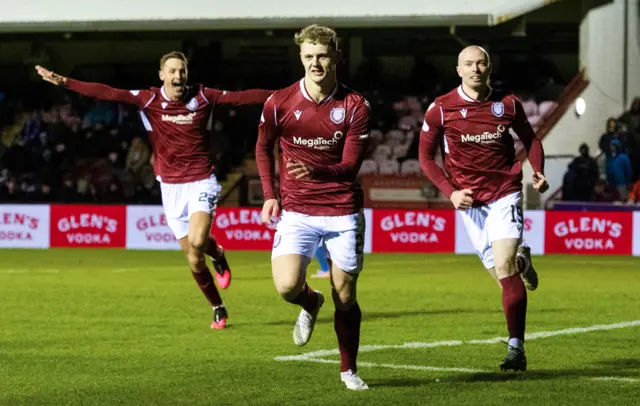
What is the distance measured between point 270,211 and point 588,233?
16147 millimetres

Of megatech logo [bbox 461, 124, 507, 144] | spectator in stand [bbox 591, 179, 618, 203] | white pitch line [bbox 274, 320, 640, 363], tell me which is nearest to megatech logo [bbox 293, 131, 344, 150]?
megatech logo [bbox 461, 124, 507, 144]

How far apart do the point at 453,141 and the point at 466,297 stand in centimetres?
620

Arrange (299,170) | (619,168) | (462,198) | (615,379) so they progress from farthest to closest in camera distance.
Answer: (619,168), (462,198), (615,379), (299,170)

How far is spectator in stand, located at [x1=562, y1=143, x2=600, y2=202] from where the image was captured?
2591cm

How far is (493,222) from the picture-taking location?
979 cm

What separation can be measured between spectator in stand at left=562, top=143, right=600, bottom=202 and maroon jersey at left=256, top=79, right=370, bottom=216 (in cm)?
1776

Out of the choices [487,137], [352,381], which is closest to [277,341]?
[487,137]

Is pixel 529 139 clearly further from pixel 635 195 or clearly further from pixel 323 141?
pixel 635 195

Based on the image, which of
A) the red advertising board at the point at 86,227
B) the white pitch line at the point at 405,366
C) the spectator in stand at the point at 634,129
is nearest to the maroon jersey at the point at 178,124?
the white pitch line at the point at 405,366

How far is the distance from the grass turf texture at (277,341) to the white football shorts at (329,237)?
80 cm

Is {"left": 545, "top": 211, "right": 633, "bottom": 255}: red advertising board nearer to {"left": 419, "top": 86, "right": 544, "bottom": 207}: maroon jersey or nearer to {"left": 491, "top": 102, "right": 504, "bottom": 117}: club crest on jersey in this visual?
{"left": 419, "top": 86, "right": 544, "bottom": 207}: maroon jersey

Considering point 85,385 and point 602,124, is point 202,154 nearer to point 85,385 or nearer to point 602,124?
point 85,385

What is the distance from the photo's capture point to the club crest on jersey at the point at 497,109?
9.83 metres

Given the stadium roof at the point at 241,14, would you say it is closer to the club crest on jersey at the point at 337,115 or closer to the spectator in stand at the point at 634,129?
the spectator in stand at the point at 634,129
